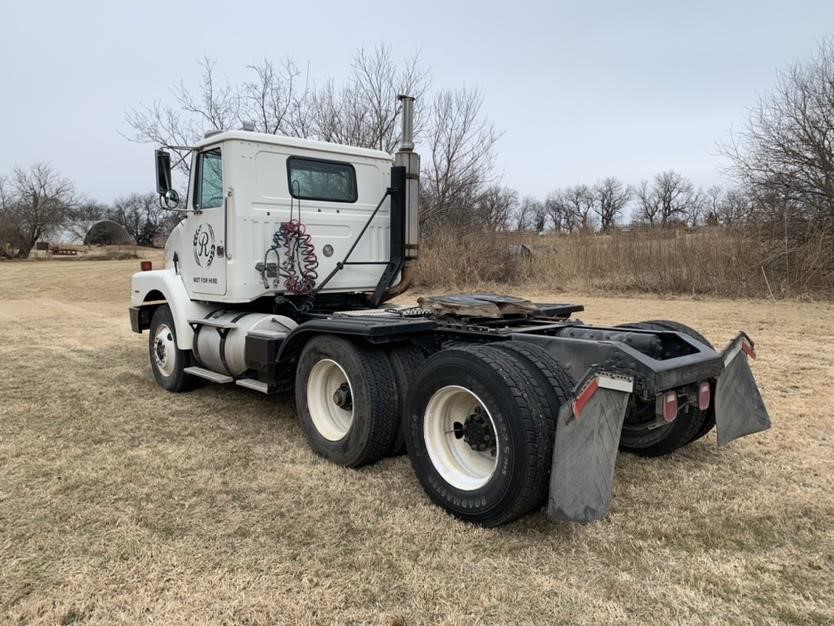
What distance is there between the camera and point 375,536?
3.14 meters

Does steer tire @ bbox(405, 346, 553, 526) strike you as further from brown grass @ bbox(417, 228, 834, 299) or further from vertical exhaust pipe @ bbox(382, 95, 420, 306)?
brown grass @ bbox(417, 228, 834, 299)

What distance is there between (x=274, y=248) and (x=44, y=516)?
9.03ft

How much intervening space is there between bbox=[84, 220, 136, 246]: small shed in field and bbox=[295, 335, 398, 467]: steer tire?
59.4m

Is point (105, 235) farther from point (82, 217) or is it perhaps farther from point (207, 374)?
point (207, 374)

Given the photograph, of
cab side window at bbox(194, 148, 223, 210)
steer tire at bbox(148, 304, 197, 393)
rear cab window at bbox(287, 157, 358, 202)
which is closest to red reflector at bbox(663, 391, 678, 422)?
rear cab window at bbox(287, 157, 358, 202)

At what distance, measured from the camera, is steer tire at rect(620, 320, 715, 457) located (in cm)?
391

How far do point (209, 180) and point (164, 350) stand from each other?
77.7 inches

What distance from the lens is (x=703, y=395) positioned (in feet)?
11.0

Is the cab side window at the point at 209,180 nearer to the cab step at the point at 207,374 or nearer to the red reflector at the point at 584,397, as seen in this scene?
the cab step at the point at 207,374

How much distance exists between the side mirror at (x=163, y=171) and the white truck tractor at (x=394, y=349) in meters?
0.01

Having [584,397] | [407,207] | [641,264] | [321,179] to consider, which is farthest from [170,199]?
[641,264]

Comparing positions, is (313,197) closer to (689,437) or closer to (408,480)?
(408,480)

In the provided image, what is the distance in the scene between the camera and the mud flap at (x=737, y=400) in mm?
3555

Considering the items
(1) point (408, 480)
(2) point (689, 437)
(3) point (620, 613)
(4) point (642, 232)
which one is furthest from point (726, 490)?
(4) point (642, 232)
